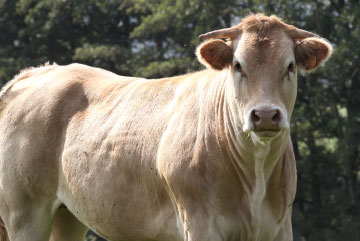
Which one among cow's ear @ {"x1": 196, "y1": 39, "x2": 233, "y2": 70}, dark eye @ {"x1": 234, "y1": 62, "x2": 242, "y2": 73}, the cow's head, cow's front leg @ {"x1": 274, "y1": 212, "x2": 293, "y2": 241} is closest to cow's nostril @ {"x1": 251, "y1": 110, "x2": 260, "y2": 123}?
the cow's head

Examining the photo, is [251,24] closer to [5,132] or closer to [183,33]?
[5,132]

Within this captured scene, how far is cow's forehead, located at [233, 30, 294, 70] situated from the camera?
532 cm

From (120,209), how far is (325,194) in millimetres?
18545

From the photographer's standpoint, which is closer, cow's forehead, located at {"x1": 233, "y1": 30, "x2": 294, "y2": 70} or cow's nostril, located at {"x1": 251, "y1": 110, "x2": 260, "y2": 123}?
cow's nostril, located at {"x1": 251, "y1": 110, "x2": 260, "y2": 123}

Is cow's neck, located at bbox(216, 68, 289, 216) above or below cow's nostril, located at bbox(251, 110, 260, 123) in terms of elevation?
below

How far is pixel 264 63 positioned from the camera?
209 inches

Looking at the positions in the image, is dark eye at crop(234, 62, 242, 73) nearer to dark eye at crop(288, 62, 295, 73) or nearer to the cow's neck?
the cow's neck

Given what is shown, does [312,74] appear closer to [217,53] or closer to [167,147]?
[167,147]

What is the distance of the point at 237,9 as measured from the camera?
77.1 ft

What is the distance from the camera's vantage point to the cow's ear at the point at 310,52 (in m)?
5.57

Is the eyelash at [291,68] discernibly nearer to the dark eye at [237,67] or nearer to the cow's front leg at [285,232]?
the dark eye at [237,67]

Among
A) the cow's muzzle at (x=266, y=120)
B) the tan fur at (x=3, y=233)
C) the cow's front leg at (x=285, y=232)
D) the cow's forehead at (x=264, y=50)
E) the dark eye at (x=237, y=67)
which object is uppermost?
the cow's forehead at (x=264, y=50)

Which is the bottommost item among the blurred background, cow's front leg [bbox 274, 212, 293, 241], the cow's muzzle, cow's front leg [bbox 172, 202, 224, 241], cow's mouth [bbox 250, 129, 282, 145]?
the blurred background

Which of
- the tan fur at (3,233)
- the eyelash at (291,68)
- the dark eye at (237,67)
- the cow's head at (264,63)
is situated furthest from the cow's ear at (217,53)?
the tan fur at (3,233)
